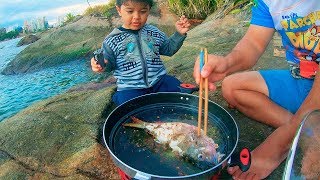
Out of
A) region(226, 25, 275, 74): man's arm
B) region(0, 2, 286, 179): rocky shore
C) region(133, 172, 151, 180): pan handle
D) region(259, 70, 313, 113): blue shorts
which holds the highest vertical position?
region(226, 25, 275, 74): man's arm

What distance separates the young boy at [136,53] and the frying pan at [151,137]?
0.95 metres

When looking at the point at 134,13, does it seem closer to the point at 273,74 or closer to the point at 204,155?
the point at 273,74

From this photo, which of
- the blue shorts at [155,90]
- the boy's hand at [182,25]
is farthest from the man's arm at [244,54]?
the blue shorts at [155,90]

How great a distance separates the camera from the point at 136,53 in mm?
3350

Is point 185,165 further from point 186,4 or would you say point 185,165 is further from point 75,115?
point 186,4

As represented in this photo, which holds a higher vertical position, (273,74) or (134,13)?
(134,13)

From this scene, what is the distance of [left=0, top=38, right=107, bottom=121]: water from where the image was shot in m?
6.51

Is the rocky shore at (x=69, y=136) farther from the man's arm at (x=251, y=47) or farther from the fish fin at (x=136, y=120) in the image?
the man's arm at (x=251, y=47)

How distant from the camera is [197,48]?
5512mm

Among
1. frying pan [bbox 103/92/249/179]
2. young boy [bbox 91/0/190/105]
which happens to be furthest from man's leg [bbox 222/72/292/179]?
young boy [bbox 91/0/190/105]

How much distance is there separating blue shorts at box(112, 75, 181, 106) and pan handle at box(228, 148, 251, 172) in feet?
5.08

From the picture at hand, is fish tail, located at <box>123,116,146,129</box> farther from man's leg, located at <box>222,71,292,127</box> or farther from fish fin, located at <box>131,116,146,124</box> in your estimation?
man's leg, located at <box>222,71,292,127</box>

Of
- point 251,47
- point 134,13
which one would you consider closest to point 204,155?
point 251,47

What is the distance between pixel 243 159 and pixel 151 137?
62 centimetres
